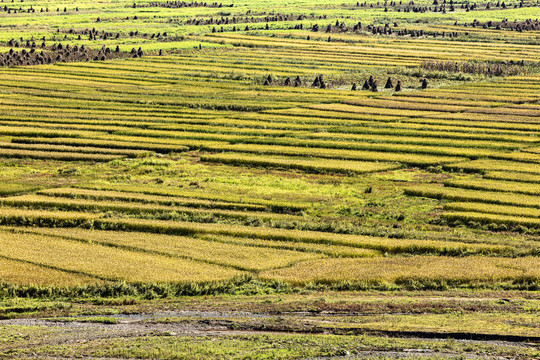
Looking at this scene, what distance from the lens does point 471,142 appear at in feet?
190

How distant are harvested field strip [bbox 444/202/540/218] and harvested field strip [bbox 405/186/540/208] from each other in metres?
0.78

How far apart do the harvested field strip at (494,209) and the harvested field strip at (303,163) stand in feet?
30.1

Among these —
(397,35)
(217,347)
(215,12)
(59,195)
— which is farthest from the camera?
(215,12)

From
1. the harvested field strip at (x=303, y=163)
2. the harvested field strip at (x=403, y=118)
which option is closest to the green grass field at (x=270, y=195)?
the harvested field strip at (x=303, y=163)

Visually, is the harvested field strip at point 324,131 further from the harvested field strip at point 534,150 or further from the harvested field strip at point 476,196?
the harvested field strip at point 476,196

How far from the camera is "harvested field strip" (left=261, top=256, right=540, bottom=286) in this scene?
30.4m

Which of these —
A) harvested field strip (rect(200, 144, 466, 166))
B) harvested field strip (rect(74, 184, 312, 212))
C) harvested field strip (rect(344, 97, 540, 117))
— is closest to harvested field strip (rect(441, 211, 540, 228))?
harvested field strip (rect(74, 184, 312, 212))

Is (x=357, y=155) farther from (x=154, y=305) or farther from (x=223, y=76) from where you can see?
(x=223, y=76)

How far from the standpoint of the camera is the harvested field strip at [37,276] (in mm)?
29578

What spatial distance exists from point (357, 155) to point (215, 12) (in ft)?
477

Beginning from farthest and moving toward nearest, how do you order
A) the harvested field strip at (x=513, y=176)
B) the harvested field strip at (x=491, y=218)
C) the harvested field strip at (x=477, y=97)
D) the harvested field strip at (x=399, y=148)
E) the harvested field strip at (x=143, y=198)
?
the harvested field strip at (x=477, y=97) < the harvested field strip at (x=399, y=148) < the harvested field strip at (x=513, y=176) < the harvested field strip at (x=143, y=198) < the harvested field strip at (x=491, y=218)

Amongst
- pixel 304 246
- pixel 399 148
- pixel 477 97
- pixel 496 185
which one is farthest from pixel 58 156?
pixel 477 97

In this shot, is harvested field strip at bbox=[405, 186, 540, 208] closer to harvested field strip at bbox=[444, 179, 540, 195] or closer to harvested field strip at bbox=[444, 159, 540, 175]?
harvested field strip at bbox=[444, 179, 540, 195]

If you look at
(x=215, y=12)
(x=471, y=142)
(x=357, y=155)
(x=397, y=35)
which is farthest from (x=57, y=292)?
(x=215, y=12)
